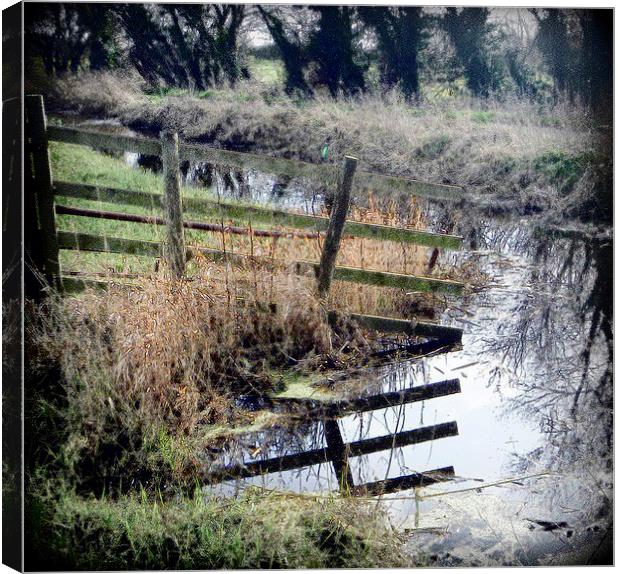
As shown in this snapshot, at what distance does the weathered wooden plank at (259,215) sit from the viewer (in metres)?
3.13

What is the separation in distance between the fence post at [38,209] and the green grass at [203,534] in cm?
96

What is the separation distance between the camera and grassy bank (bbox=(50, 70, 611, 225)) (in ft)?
10.3

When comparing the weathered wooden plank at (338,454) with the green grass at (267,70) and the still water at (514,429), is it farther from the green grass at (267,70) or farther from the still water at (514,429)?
the green grass at (267,70)

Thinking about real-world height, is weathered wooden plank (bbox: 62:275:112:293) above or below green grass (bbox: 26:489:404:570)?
above

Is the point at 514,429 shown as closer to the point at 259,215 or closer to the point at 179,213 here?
the point at 259,215

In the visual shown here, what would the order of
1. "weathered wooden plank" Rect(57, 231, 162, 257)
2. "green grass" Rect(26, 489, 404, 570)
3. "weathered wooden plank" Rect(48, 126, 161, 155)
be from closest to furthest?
1. "green grass" Rect(26, 489, 404, 570)
2. "weathered wooden plank" Rect(48, 126, 161, 155)
3. "weathered wooden plank" Rect(57, 231, 162, 257)

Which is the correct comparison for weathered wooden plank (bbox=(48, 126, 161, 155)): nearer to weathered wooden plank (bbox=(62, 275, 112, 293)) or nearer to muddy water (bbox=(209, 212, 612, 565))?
weathered wooden plank (bbox=(62, 275, 112, 293))

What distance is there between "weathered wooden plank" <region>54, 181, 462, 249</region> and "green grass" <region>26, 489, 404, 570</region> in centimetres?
131

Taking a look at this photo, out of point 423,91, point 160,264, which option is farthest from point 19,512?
point 423,91

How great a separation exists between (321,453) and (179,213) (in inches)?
52.6

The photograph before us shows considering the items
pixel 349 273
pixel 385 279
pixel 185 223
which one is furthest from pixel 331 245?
pixel 185 223

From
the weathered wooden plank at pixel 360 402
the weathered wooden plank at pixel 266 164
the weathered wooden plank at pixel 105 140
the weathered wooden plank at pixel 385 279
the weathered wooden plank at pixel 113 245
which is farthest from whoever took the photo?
the weathered wooden plank at pixel 385 279

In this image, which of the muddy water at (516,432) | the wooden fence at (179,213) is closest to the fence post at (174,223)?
the wooden fence at (179,213)

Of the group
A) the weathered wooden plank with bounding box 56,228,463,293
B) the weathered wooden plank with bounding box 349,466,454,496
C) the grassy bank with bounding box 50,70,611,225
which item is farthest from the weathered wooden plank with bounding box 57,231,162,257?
the weathered wooden plank with bounding box 349,466,454,496
